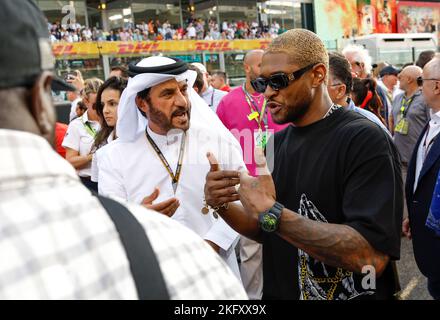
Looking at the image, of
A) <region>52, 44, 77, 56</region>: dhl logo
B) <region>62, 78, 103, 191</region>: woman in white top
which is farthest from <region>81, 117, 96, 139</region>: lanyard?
<region>52, 44, 77, 56</region>: dhl logo

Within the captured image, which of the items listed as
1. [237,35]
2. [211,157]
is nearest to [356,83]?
[211,157]

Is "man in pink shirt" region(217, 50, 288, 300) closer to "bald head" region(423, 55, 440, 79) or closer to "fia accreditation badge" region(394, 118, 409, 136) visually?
"bald head" region(423, 55, 440, 79)

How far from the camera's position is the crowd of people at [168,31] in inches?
994

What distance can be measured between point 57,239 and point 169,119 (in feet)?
6.76

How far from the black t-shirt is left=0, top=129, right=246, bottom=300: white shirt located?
111 cm

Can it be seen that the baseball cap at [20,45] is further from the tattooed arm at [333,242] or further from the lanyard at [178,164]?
the lanyard at [178,164]

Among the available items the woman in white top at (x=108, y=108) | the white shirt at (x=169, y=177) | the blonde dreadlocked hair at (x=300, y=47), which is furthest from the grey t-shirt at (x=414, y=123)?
the blonde dreadlocked hair at (x=300, y=47)

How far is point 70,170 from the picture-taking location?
0.80m

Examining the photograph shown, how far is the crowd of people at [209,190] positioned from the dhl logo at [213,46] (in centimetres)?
2424

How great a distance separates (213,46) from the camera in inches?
1126

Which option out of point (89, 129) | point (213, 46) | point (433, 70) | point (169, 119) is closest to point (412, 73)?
point (433, 70)
